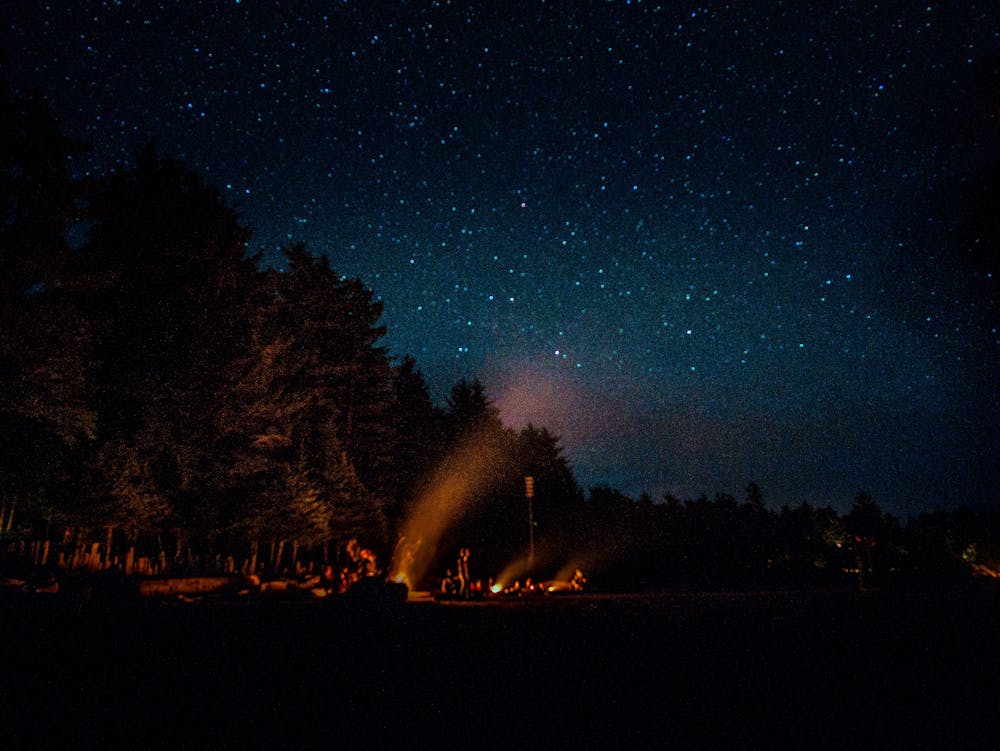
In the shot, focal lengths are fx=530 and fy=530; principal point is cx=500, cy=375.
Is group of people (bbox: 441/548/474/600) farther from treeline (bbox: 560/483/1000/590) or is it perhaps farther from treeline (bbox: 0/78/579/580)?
treeline (bbox: 560/483/1000/590)

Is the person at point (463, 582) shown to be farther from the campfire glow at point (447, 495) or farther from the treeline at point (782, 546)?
the treeline at point (782, 546)

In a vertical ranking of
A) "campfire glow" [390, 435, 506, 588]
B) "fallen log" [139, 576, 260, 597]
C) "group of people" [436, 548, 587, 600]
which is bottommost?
"group of people" [436, 548, 587, 600]

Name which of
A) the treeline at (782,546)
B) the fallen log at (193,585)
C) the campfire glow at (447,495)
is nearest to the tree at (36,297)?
the fallen log at (193,585)

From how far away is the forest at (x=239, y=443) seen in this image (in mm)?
13688

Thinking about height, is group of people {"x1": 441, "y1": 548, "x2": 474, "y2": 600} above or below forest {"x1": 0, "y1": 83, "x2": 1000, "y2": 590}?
below

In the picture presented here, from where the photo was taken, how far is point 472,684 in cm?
439

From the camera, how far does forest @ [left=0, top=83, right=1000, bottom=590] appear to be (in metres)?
13.7

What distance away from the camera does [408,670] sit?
4.92 meters

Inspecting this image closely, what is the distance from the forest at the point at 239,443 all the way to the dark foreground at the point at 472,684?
350 inches

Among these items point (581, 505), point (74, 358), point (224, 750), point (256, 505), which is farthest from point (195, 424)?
point (581, 505)

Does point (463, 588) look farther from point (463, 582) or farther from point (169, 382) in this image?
point (169, 382)

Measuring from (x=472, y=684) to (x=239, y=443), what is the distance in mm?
18200

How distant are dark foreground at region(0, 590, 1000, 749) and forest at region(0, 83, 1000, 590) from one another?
890 centimetres

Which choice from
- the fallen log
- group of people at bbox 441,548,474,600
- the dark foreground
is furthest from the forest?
the dark foreground
